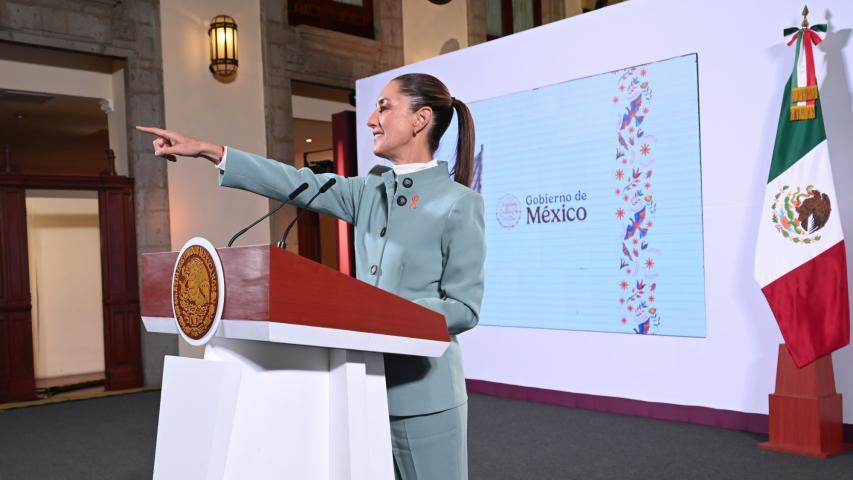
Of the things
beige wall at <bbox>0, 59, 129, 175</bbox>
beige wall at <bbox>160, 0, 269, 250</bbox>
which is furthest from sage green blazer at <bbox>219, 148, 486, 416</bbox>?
beige wall at <bbox>0, 59, 129, 175</bbox>

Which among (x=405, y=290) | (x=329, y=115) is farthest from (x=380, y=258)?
(x=329, y=115)

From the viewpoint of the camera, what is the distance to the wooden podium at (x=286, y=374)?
108 cm

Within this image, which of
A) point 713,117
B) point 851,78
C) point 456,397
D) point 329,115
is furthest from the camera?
point 329,115

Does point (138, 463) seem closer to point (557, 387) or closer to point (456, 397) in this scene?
point (557, 387)

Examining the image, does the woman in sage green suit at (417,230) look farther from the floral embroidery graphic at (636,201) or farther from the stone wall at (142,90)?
the stone wall at (142,90)

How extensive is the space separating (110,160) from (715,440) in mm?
4941

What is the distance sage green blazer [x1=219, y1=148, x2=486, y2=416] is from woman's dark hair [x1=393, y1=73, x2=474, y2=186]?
4 cm

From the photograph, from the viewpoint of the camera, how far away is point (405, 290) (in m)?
1.42

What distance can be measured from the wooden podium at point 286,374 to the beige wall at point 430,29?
750 centimetres

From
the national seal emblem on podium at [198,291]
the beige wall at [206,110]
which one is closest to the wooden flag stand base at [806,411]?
the national seal emblem on podium at [198,291]

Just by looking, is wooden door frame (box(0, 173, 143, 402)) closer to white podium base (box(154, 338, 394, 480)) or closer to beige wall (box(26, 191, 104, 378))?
beige wall (box(26, 191, 104, 378))

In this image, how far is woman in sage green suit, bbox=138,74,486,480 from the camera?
1.37 metres

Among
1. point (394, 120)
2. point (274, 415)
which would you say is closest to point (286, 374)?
point (274, 415)

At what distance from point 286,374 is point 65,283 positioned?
21.9 feet
